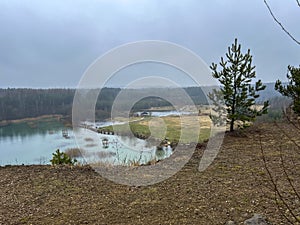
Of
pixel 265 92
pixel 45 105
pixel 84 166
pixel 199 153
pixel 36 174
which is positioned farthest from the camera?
pixel 45 105

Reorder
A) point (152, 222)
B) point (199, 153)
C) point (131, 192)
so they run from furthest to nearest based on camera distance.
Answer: point (199, 153)
point (131, 192)
point (152, 222)

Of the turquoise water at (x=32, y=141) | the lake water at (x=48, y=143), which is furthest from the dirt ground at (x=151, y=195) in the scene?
the turquoise water at (x=32, y=141)

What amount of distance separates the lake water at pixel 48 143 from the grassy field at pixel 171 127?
395mm

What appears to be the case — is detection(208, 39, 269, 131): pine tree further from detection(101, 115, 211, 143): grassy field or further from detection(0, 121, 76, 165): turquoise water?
detection(0, 121, 76, 165): turquoise water

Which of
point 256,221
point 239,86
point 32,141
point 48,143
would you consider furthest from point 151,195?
point 32,141

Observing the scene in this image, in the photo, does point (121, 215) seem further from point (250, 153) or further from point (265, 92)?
point (265, 92)

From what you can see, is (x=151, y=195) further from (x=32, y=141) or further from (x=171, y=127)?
(x=32, y=141)

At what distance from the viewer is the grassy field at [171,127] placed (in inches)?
297

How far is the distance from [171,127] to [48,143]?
13980 millimetres

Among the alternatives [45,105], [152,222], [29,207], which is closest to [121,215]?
[152,222]

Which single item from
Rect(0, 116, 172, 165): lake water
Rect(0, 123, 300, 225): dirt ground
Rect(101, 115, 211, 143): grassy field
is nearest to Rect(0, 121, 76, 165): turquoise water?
Rect(0, 116, 172, 165): lake water

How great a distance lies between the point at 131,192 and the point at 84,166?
175 centimetres

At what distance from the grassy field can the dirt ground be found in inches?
95.6

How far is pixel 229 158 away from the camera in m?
5.17
